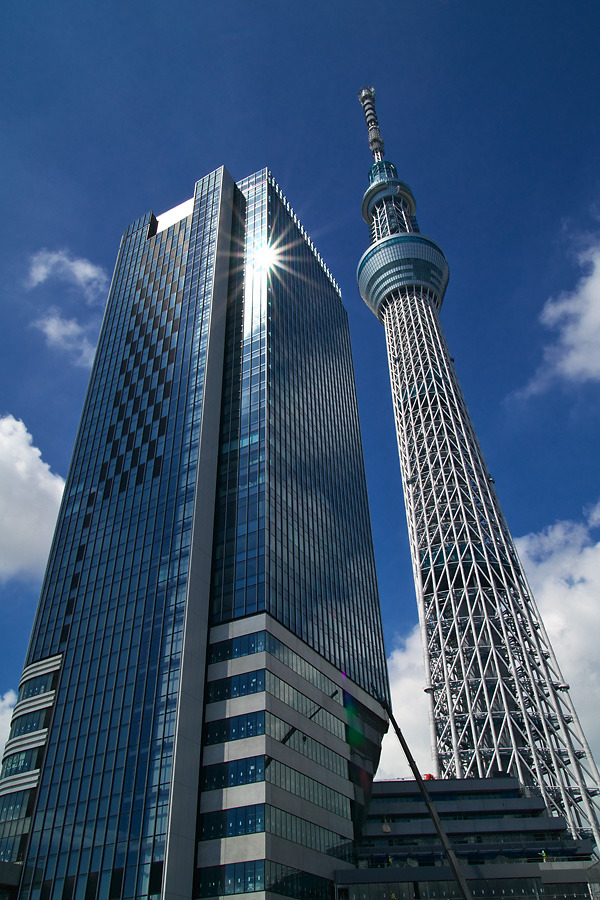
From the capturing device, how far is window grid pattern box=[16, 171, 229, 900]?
189ft

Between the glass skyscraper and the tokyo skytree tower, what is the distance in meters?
30.0

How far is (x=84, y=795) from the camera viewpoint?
6025 centimetres

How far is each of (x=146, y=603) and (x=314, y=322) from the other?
195 ft

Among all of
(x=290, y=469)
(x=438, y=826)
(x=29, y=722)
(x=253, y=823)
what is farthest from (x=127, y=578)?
(x=438, y=826)

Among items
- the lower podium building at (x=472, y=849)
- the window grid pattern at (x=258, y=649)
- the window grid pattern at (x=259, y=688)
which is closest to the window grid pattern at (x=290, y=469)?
the window grid pattern at (x=258, y=649)

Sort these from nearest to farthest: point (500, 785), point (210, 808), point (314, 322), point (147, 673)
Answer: point (210, 808) < point (147, 673) < point (500, 785) < point (314, 322)

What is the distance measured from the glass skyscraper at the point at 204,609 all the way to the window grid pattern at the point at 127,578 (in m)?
0.24

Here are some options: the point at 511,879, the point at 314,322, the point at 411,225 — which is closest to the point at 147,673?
the point at 511,879

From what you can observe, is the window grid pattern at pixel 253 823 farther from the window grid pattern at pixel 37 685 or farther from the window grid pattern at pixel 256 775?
the window grid pattern at pixel 37 685

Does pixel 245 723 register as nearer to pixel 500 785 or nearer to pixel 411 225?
pixel 500 785

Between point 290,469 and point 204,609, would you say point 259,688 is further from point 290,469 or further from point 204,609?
point 290,469

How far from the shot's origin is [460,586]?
12975 centimetres

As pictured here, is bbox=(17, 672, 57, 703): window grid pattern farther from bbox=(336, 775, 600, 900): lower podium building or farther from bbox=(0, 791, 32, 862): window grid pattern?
bbox=(336, 775, 600, 900): lower podium building

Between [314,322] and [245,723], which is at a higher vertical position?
[314,322]
